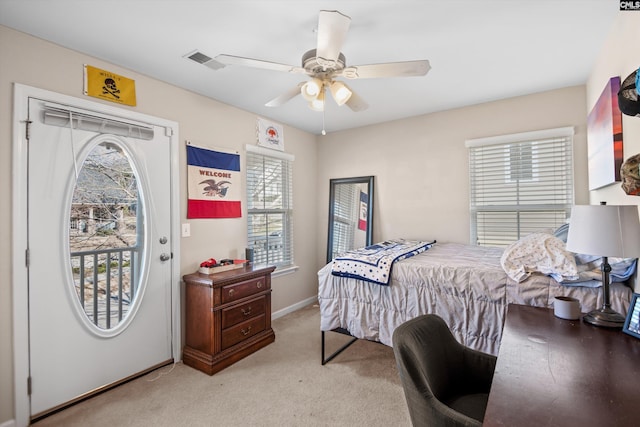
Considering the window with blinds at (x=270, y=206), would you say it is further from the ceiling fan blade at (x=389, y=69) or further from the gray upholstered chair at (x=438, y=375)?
the gray upholstered chair at (x=438, y=375)

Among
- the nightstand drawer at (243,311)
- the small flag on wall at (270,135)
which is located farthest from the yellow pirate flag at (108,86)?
the nightstand drawer at (243,311)

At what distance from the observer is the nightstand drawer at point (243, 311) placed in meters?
2.76

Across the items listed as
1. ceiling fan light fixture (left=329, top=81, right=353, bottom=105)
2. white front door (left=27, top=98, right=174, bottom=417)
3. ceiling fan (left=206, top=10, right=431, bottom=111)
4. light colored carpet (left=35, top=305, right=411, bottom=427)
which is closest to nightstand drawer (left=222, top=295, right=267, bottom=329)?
light colored carpet (left=35, top=305, right=411, bottom=427)

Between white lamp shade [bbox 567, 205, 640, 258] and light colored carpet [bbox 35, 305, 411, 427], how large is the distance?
5.01 ft

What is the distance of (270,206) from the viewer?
13.0 feet

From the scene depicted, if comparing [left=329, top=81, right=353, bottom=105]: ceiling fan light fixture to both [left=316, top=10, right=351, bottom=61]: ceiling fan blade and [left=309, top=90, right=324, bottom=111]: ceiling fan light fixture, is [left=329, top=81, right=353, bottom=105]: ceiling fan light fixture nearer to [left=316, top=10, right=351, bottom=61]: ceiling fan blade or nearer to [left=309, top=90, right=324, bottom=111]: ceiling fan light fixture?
[left=309, top=90, right=324, bottom=111]: ceiling fan light fixture

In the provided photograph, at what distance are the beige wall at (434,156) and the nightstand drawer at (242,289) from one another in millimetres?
1806

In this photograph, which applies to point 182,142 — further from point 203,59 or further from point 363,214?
point 363,214

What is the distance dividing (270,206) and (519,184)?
2924mm

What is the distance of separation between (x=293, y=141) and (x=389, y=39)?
2334 millimetres

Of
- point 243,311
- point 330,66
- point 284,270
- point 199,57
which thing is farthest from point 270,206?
point 330,66

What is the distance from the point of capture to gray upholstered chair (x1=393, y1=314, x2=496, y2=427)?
116 cm

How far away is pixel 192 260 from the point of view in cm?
304

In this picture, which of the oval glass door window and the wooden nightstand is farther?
the wooden nightstand
